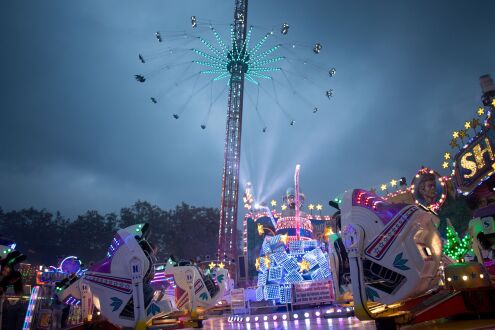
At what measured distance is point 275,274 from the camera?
2309 cm

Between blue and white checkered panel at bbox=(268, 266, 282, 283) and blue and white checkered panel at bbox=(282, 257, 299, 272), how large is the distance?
43cm

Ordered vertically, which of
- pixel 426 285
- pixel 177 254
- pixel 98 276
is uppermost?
pixel 177 254

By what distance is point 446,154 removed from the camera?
893 inches

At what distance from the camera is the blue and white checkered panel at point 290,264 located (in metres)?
22.5

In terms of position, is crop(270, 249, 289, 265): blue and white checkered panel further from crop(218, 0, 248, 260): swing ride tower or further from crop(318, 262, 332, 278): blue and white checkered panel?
crop(218, 0, 248, 260): swing ride tower

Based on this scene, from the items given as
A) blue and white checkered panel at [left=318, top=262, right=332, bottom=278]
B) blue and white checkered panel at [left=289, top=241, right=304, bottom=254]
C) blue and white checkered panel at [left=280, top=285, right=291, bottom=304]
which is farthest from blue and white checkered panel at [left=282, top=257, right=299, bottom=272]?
blue and white checkered panel at [left=280, top=285, right=291, bottom=304]

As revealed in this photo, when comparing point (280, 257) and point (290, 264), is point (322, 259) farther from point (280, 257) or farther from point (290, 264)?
point (280, 257)

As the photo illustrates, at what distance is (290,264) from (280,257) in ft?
2.69

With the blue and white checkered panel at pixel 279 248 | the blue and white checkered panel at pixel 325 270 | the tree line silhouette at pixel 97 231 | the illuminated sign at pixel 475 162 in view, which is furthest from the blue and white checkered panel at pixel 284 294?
the tree line silhouette at pixel 97 231

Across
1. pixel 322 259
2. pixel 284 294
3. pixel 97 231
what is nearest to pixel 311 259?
pixel 322 259

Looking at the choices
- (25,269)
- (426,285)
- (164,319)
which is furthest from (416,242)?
(25,269)

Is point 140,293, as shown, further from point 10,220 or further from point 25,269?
point 10,220

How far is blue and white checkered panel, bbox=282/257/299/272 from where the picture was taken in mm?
22547

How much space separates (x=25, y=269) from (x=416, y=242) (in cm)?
2226
